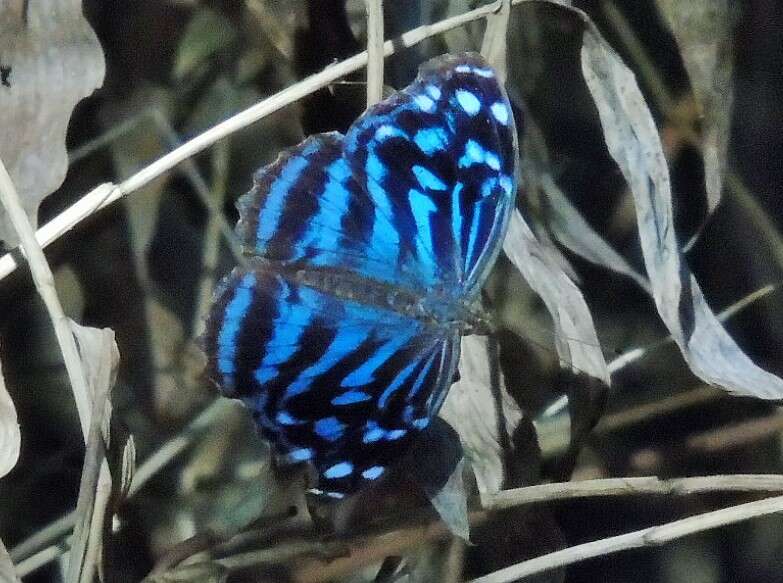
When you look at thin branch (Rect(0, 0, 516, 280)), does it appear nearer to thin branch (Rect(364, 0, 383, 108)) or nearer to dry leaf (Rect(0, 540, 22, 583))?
thin branch (Rect(364, 0, 383, 108))

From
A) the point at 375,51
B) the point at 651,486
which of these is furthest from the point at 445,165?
the point at 651,486

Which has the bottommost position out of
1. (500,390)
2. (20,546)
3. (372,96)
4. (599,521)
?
(599,521)

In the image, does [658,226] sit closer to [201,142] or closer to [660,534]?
[660,534]

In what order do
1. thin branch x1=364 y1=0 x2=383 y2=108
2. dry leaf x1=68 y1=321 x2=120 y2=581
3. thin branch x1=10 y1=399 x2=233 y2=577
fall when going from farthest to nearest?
thin branch x1=10 y1=399 x2=233 y2=577 < thin branch x1=364 y1=0 x2=383 y2=108 < dry leaf x1=68 y1=321 x2=120 y2=581

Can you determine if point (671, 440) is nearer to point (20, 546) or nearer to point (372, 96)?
point (372, 96)

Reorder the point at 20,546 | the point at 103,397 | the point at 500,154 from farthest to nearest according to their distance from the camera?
the point at 20,546, the point at 500,154, the point at 103,397

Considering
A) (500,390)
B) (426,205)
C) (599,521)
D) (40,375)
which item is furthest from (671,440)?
(40,375)

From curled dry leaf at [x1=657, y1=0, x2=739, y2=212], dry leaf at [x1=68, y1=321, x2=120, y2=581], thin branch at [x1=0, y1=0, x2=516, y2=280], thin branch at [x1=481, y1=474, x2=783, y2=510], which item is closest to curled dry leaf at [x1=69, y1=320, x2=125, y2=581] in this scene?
dry leaf at [x1=68, y1=321, x2=120, y2=581]
